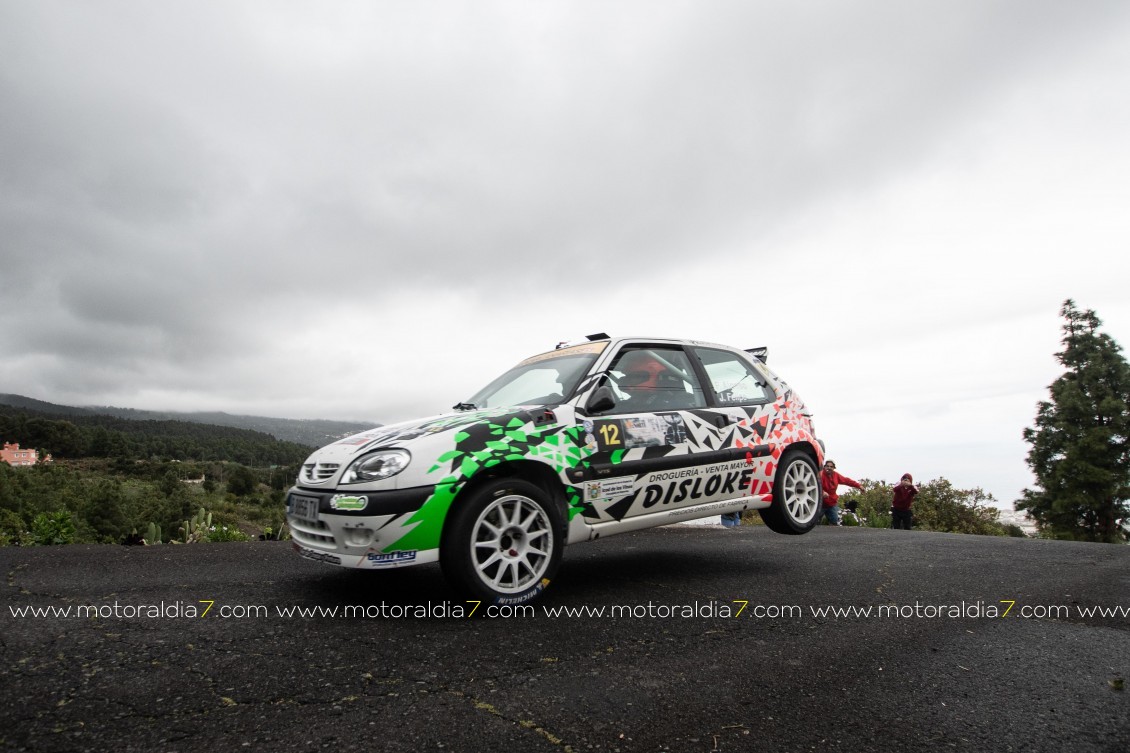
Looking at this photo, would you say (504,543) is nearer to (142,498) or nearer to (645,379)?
(645,379)

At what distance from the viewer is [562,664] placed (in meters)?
2.72

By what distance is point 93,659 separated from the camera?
259 centimetres

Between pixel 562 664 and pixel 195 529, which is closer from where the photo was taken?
pixel 562 664

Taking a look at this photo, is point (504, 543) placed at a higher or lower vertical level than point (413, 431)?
lower

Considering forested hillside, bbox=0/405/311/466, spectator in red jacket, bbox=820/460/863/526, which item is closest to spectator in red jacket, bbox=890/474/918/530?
spectator in red jacket, bbox=820/460/863/526

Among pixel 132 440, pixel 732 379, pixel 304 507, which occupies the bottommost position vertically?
pixel 132 440

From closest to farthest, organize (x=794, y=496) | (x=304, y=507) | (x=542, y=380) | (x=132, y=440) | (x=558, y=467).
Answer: (x=304, y=507) < (x=558, y=467) < (x=542, y=380) < (x=794, y=496) < (x=132, y=440)

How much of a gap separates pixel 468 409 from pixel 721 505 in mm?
2122

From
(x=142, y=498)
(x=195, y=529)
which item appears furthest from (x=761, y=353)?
(x=142, y=498)

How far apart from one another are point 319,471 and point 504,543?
1229mm

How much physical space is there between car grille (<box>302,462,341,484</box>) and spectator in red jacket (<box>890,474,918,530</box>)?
501 inches

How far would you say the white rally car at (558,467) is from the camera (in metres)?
3.44

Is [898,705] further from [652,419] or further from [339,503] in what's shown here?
[339,503]

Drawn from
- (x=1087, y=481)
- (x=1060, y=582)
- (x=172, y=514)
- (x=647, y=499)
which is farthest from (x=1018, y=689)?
(x=172, y=514)
